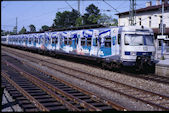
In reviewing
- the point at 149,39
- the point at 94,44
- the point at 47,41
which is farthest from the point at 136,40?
the point at 47,41

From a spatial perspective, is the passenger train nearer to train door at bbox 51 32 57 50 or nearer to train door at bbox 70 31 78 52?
train door at bbox 70 31 78 52

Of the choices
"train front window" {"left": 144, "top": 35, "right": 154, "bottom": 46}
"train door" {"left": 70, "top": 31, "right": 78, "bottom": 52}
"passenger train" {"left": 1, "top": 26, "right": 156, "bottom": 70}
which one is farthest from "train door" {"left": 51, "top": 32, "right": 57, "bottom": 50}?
"train front window" {"left": 144, "top": 35, "right": 154, "bottom": 46}

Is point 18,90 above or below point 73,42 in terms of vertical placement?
below

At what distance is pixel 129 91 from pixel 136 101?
4.93 feet

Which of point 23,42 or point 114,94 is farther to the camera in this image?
point 23,42

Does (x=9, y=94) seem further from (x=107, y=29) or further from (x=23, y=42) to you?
(x=23, y=42)

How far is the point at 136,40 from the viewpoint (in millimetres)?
13688

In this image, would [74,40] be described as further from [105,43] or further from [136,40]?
[136,40]

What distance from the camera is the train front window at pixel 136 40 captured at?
13508mm

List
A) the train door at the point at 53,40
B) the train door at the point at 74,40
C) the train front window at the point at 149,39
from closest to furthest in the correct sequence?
the train front window at the point at 149,39
the train door at the point at 74,40
the train door at the point at 53,40

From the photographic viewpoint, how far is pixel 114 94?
8938 mm

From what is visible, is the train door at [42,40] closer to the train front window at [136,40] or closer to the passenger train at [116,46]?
the passenger train at [116,46]

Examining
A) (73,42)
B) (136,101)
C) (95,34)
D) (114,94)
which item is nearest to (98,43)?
(95,34)

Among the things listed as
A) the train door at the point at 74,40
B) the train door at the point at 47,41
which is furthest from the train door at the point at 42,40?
the train door at the point at 74,40
